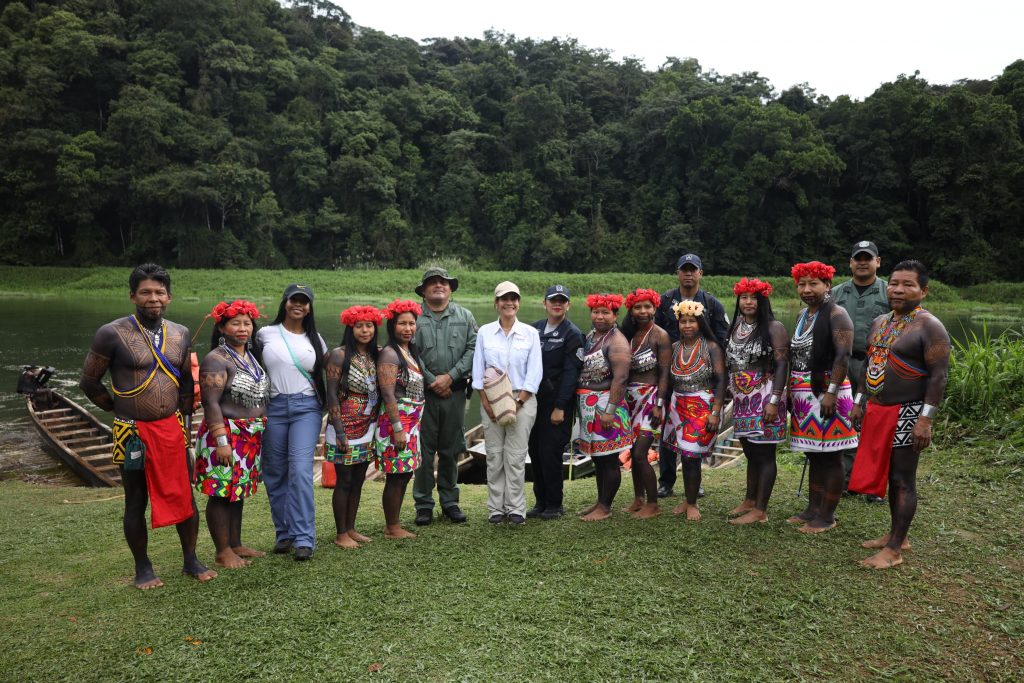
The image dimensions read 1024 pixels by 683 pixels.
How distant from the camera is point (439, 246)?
45656 millimetres

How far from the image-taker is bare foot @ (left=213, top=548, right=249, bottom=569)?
4152 mm

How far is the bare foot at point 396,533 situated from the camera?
4.72m

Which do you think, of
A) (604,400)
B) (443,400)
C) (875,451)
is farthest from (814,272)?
(443,400)

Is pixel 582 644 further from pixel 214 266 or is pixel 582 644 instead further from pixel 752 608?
pixel 214 266

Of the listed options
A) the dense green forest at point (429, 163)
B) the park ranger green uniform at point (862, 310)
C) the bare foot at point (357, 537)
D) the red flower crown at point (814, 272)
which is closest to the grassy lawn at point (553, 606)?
the bare foot at point (357, 537)

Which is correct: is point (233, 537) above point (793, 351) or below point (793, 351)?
below

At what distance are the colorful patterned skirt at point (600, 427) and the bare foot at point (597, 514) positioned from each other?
0.47 metres

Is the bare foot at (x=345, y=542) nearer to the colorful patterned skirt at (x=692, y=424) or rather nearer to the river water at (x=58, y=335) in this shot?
the colorful patterned skirt at (x=692, y=424)

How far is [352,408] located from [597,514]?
6.77 ft

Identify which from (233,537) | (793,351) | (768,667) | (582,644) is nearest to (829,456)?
(793,351)

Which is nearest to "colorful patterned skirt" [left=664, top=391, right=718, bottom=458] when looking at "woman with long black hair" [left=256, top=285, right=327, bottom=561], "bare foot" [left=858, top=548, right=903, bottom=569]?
"bare foot" [left=858, top=548, right=903, bottom=569]

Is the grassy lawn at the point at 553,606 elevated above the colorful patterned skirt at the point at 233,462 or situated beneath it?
situated beneath

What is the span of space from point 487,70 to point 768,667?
5638 cm

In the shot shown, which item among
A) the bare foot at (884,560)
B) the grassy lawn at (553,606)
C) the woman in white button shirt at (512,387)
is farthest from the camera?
the woman in white button shirt at (512,387)
